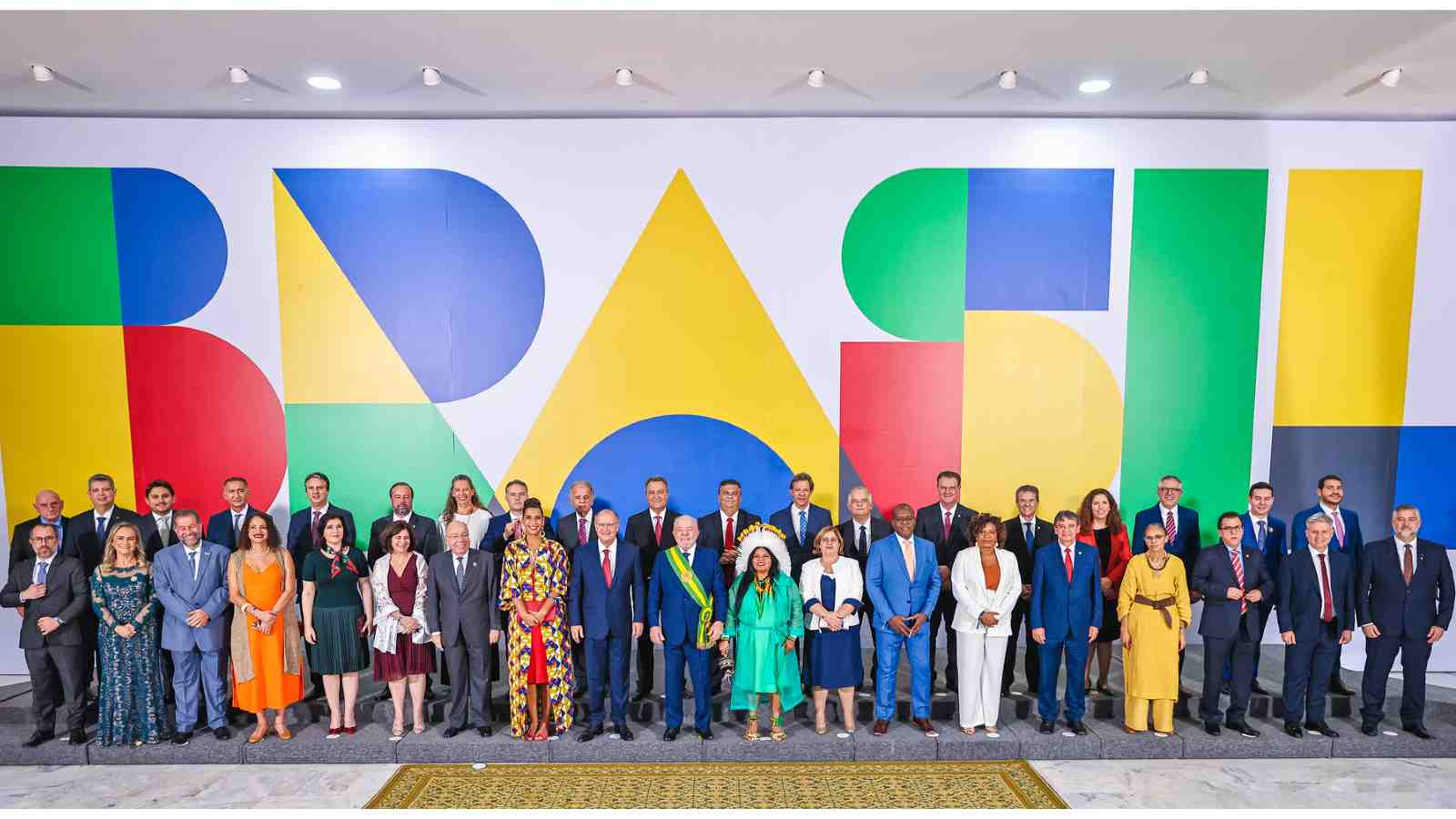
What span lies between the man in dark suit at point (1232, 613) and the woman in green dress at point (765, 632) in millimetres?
2538

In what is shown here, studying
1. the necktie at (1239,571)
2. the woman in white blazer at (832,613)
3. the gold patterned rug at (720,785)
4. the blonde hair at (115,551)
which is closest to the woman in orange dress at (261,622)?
the blonde hair at (115,551)

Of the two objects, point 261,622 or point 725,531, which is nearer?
point 261,622

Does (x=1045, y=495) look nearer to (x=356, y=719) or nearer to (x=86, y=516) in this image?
(x=356, y=719)

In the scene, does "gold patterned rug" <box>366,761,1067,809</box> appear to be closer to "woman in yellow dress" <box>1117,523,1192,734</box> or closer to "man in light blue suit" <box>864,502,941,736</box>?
"man in light blue suit" <box>864,502,941,736</box>

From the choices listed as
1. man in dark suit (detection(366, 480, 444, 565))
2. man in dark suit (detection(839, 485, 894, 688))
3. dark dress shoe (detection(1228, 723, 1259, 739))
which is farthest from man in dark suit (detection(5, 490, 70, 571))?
dark dress shoe (detection(1228, 723, 1259, 739))

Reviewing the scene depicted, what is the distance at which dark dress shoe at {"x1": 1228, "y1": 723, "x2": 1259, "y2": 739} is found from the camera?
502cm

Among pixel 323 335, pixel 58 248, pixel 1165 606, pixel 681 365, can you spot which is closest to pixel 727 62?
pixel 681 365

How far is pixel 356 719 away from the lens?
5.28 meters

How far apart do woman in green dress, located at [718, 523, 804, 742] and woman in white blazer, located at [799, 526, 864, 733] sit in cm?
10

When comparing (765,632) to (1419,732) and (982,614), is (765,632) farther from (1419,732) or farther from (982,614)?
(1419,732)

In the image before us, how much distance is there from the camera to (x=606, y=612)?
16.1ft

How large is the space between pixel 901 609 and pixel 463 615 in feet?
8.64

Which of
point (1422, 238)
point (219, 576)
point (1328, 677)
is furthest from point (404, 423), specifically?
point (1422, 238)

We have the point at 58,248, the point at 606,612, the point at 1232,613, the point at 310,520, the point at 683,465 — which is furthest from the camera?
the point at 683,465
